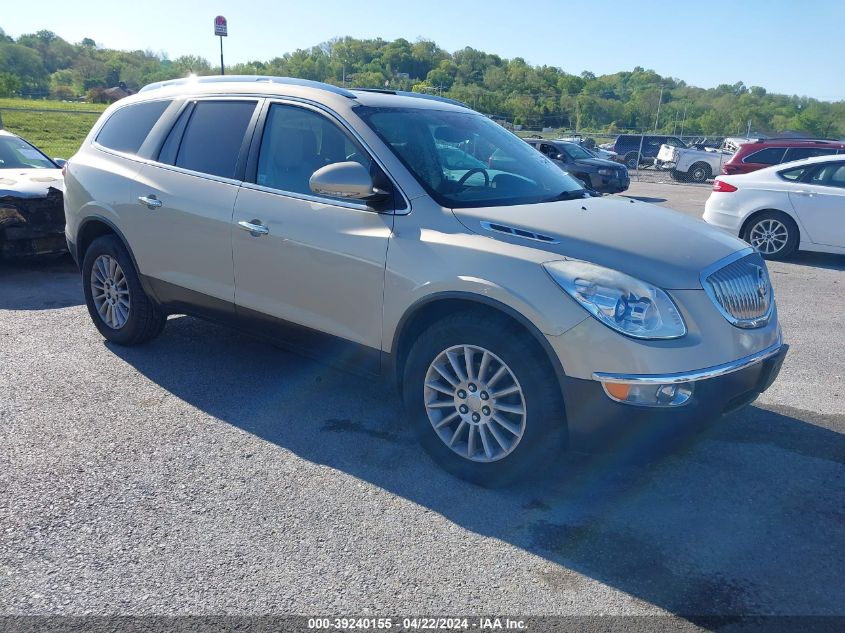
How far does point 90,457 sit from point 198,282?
1.35 meters

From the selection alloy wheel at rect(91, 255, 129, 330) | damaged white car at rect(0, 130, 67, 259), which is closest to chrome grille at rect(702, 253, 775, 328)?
alloy wheel at rect(91, 255, 129, 330)

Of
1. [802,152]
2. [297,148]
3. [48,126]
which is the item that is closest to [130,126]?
[297,148]

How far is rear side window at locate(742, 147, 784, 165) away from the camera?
16078mm

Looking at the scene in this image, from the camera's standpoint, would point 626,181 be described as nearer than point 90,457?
No

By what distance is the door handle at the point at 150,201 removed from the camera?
4.77 metres

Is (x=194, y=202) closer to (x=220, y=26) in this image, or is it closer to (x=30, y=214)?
(x=30, y=214)

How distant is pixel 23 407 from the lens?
4.39m

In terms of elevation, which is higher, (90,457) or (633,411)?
(633,411)

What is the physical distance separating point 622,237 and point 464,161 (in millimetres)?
1145

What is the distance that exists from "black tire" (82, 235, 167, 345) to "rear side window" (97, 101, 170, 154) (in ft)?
2.28

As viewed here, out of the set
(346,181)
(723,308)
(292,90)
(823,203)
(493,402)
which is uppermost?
(292,90)

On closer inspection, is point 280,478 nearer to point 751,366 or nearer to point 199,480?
point 199,480

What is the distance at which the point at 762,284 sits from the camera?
3.70 m

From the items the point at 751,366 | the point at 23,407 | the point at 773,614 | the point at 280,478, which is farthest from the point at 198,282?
the point at 773,614
